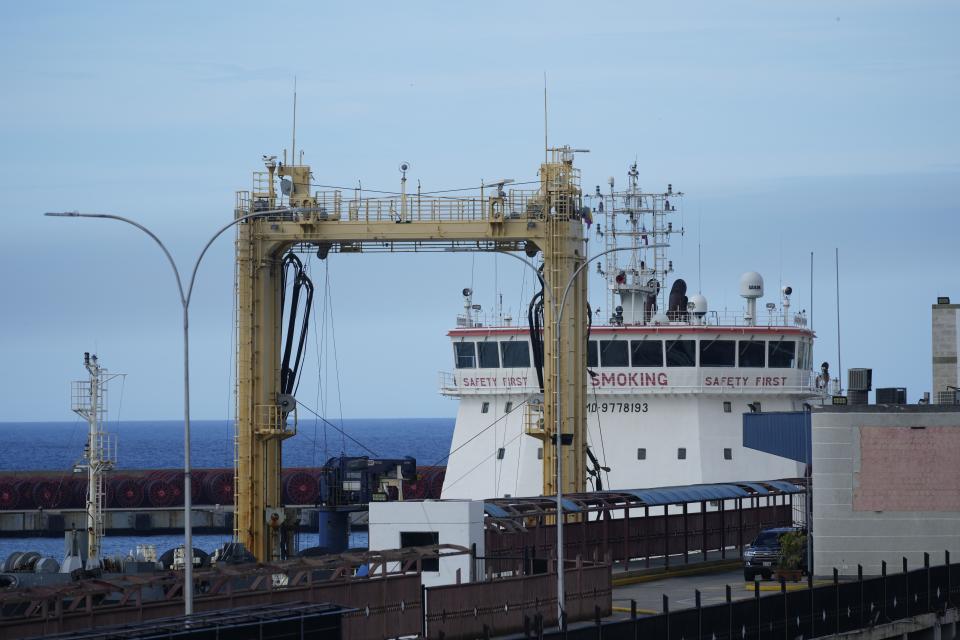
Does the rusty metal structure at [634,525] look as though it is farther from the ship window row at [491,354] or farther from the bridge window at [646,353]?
the ship window row at [491,354]

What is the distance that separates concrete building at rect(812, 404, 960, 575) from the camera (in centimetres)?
3866

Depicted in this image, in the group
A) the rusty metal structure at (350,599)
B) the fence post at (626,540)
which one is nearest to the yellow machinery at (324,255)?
the fence post at (626,540)

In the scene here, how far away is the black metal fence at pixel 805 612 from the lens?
28391 millimetres

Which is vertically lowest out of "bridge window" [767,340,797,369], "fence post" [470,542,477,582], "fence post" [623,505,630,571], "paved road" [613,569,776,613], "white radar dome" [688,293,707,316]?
"paved road" [613,569,776,613]

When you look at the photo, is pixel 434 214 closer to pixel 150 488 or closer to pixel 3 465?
pixel 150 488

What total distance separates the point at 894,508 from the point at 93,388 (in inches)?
905

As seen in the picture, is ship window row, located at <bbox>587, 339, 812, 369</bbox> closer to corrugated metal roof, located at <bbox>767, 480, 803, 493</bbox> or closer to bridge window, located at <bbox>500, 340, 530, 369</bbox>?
bridge window, located at <bbox>500, 340, 530, 369</bbox>

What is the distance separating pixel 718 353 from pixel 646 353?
92.8 inches

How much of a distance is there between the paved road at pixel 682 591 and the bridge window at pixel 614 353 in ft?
30.2

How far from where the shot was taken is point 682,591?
131 ft

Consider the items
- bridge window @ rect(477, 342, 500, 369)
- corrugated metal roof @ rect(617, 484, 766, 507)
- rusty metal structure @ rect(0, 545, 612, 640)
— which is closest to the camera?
rusty metal structure @ rect(0, 545, 612, 640)

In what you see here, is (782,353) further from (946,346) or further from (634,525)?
(634,525)

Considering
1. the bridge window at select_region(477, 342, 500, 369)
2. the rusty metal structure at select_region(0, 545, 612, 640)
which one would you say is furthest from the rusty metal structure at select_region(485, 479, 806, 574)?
the bridge window at select_region(477, 342, 500, 369)

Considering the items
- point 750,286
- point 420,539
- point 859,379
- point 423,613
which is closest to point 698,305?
point 750,286
